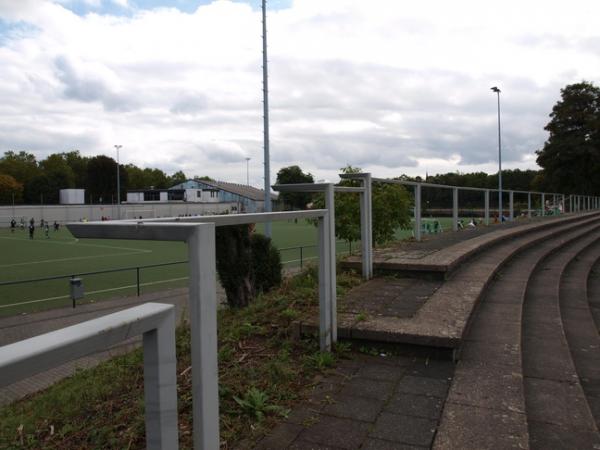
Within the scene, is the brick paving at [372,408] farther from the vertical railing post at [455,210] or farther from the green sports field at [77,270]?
the vertical railing post at [455,210]

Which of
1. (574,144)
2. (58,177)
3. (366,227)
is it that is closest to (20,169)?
(58,177)

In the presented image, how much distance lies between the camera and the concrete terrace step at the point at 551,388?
95.0 inches

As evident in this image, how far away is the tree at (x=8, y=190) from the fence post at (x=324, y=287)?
286 feet

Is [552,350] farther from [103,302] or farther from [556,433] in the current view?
[103,302]

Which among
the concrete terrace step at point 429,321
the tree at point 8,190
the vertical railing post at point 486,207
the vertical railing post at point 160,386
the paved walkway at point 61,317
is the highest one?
the tree at point 8,190

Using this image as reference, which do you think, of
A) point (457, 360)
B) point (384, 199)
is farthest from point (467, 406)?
point (384, 199)

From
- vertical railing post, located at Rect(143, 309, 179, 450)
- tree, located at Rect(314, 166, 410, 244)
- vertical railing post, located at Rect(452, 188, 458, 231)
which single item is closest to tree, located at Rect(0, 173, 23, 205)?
vertical railing post, located at Rect(452, 188, 458, 231)

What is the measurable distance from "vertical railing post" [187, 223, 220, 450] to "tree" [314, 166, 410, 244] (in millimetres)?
6377

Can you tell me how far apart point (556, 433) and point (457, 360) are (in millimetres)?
880

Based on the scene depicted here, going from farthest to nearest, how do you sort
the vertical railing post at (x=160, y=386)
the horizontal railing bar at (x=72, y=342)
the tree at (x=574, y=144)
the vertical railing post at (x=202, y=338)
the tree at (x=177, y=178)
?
the tree at (x=177, y=178) → the tree at (x=574, y=144) → the vertical railing post at (x=202, y=338) → the vertical railing post at (x=160, y=386) → the horizontal railing bar at (x=72, y=342)

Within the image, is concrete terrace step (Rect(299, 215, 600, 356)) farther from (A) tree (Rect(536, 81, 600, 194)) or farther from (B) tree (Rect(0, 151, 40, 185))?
(B) tree (Rect(0, 151, 40, 185))

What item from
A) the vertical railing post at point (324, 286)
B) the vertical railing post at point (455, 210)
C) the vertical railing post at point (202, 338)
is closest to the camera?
the vertical railing post at point (202, 338)

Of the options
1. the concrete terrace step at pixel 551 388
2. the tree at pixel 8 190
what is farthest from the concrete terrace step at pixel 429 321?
the tree at pixel 8 190

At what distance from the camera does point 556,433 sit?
244cm
